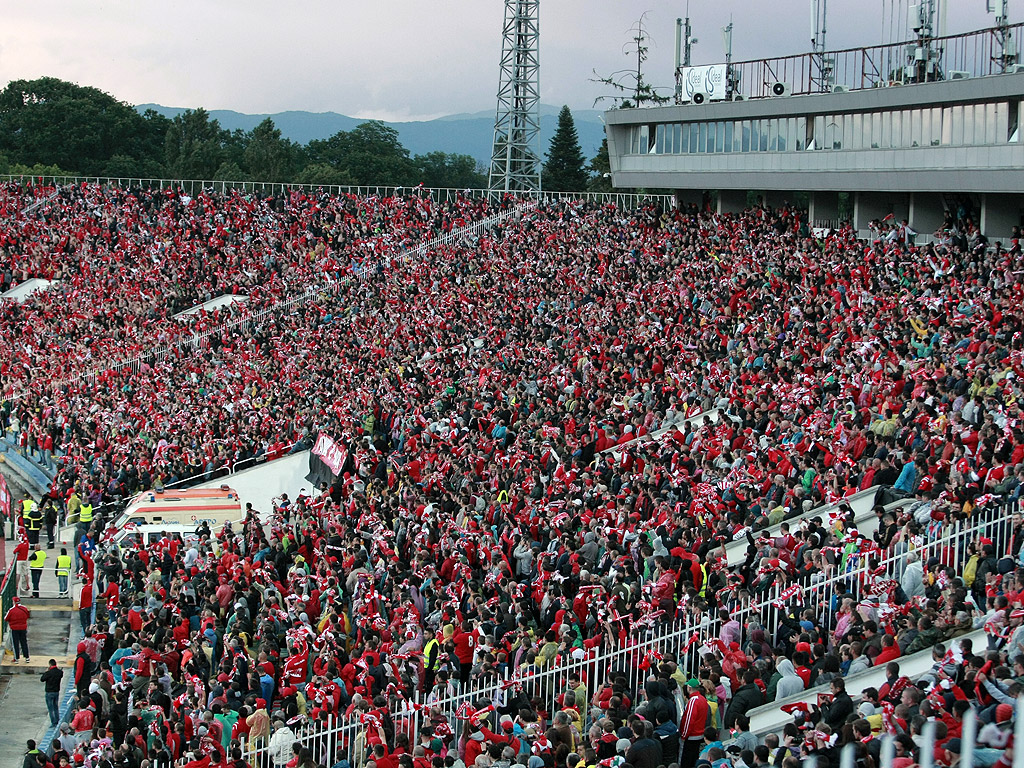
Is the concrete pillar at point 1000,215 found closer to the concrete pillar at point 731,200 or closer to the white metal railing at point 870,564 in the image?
the concrete pillar at point 731,200

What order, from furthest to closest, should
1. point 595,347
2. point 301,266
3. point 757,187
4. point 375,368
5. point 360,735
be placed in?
point 301,266 → point 757,187 → point 375,368 → point 595,347 → point 360,735

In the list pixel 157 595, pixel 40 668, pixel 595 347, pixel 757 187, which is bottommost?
pixel 40 668

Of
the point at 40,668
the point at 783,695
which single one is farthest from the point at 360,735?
the point at 40,668

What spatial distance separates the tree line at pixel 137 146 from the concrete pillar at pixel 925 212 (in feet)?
179

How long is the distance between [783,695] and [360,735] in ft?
12.1

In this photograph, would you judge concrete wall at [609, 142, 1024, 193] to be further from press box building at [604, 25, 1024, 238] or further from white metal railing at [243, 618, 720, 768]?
white metal railing at [243, 618, 720, 768]

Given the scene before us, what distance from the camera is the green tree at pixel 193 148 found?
302ft

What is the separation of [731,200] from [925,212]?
8.56 m

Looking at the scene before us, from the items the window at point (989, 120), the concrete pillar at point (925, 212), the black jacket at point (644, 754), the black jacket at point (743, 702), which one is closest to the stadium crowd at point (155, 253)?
the concrete pillar at point (925, 212)

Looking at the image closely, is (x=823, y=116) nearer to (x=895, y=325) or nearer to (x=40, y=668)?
(x=895, y=325)

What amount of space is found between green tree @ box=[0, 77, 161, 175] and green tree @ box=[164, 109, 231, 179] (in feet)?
7.16

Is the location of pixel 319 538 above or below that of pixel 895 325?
below

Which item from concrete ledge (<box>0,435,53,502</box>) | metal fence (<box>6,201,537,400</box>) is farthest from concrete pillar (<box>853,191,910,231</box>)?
concrete ledge (<box>0,435,53,502</box>)

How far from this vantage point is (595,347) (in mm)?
26109
